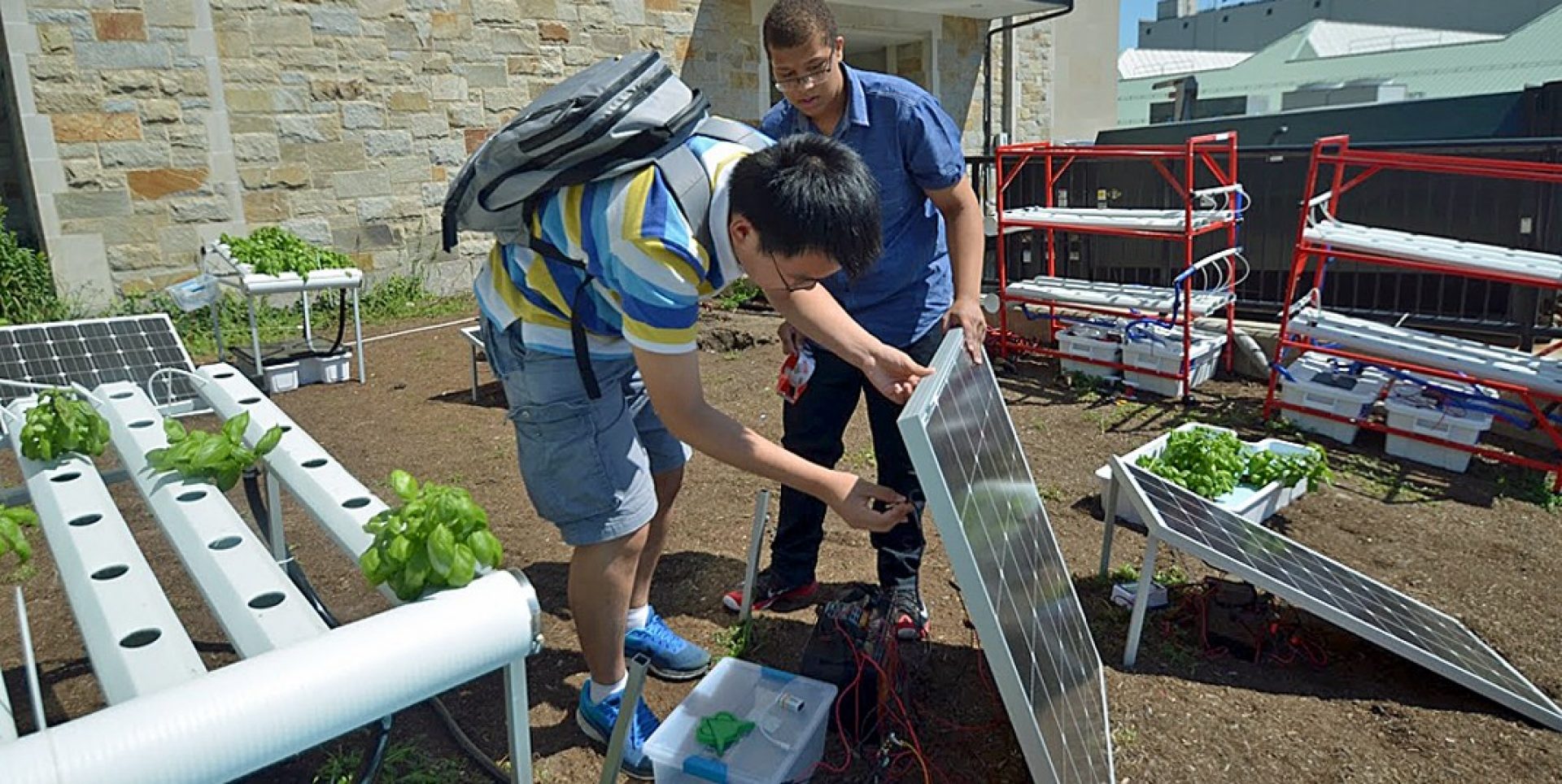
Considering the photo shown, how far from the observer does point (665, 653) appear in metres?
2.67

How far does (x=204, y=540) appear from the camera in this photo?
1693mm

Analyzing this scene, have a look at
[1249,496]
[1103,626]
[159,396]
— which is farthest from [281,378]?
[1249,496]

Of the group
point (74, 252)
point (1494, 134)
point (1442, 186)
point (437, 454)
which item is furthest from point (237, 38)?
point (1494, 134)

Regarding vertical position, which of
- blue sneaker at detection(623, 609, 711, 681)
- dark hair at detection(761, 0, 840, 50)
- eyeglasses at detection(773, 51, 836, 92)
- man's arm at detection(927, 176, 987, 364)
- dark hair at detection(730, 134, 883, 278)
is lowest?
blue sneaker at detection(623, 609, 711, 681)

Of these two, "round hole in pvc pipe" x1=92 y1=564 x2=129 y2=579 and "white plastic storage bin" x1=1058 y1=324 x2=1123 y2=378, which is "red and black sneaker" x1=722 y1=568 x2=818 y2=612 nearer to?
"round hole in pvc pipe" x1=92 y1=564 x2=129 y2=579

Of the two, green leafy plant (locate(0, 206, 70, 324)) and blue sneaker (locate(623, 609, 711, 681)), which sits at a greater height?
green leafy plant (locate(0, 206, 70, 324))

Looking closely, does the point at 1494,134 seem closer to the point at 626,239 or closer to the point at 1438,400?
the point at 1438,400

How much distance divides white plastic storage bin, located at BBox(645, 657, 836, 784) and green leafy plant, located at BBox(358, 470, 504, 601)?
806mm

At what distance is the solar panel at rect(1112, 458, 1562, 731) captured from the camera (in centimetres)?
250

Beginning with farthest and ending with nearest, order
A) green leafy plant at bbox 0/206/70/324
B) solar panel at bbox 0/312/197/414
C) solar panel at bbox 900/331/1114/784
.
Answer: green leafy plant at bbox 0/206/70/324, solar panel at bbox 0/312/197/414, solar panel at bbox 900/331/1114/784

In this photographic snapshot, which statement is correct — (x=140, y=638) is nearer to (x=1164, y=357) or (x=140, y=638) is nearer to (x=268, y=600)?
(x=268, y=600)

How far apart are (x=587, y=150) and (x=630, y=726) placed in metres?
1.26

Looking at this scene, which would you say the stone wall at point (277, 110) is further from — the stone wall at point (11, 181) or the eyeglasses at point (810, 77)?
the eyeglasses at point (810, 77)

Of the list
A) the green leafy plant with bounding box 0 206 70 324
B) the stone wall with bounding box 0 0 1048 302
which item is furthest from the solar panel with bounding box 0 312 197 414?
the stone wall with bounding box 0 0 1048 302
